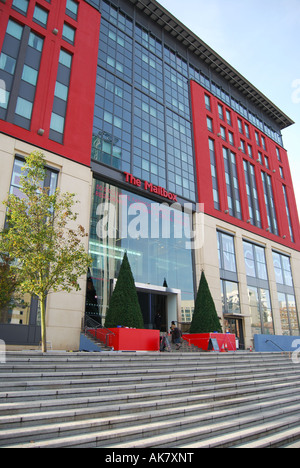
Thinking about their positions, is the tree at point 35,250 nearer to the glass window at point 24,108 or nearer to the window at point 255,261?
the glass window at point 24,108

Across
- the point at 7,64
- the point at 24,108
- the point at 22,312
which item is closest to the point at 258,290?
the point at 22,312

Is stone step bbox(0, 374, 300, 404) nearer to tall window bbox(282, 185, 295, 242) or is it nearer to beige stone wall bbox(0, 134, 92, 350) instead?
beige stone wall bbox(0, 134, 92, 350)

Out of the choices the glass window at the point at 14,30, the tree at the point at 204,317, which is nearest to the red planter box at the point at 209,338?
the tree at the point at 204,317

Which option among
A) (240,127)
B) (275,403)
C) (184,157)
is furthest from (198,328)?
(240,127)

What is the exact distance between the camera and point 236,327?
30297mm

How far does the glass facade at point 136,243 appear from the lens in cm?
2161

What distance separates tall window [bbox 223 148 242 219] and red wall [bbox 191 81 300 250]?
1.83 feet

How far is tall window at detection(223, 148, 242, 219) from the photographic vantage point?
34853mm

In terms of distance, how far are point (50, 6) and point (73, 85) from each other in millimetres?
6363

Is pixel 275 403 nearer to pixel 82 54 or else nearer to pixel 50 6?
pixel 82 54

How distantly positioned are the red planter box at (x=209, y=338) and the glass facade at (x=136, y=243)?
471 cm

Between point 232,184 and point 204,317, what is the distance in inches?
729

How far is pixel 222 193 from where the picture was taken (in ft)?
110

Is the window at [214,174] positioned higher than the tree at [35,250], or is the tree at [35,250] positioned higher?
the window at [214,174]
